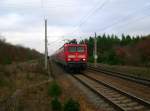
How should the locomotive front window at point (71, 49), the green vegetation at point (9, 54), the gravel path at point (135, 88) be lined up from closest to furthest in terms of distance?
the gravel path at point (135, 88) → the locomotive front window at point (71, 49) → the green vegetation at point (9, 54)

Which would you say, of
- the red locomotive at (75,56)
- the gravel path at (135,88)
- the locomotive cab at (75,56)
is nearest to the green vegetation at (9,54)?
the red locomotive at (75,56)

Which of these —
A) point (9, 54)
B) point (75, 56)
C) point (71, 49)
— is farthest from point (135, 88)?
point (9, 54)

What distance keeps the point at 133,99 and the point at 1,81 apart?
9.90 metres

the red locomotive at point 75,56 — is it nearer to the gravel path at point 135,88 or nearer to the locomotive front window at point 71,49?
the locomotive front window at point 71,49

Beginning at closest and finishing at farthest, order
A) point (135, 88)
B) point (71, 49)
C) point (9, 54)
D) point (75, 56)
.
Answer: point (135, 88)
point (75, 56)
point (71, 49)
point (9, 54)

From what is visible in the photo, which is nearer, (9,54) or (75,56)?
(75,56)

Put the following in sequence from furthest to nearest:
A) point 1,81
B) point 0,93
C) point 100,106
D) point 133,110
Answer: point 1,81, point 0,93, point 100,106, point 133,110

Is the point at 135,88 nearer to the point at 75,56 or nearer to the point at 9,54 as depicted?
the point at 75,56

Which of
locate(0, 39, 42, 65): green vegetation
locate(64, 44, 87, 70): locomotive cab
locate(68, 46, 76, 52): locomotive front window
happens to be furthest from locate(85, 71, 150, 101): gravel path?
locate(0, 39, 42, 65): green vegetation

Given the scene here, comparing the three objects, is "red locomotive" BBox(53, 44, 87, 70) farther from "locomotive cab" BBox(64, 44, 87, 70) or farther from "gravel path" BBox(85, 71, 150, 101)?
"gravel path" BBox(85, 71, 150, 101)

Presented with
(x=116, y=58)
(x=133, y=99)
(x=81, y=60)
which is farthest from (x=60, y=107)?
(x=116, y=58)

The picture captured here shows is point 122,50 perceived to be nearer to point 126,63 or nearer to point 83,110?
point 126,63

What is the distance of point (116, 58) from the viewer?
50.5 meters

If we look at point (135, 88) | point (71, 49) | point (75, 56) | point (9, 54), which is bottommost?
point (135, 88)
